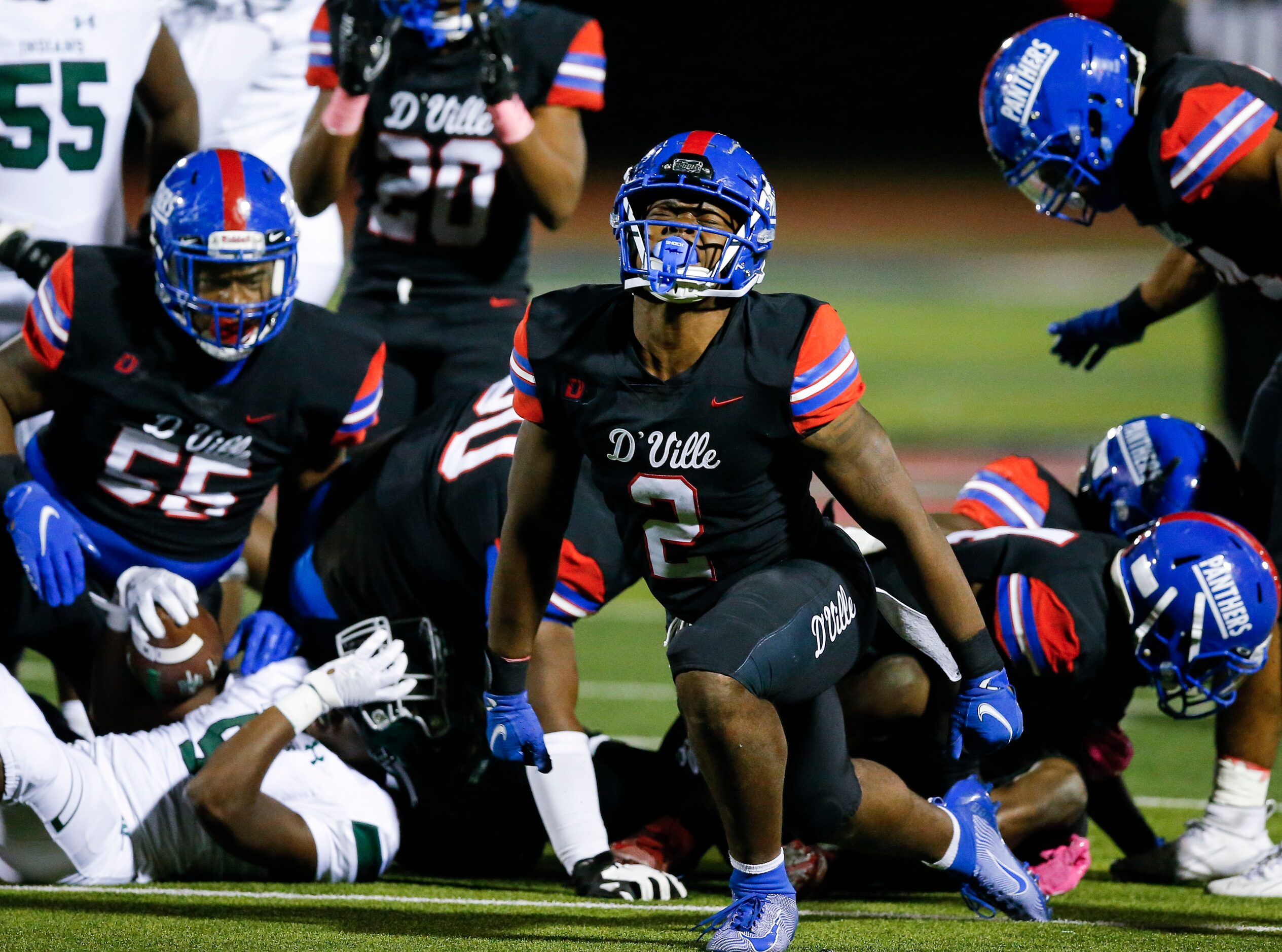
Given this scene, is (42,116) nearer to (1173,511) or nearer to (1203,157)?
(1203,157)

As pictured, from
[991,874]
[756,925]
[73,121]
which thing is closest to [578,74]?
[73,121]

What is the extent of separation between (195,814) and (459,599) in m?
0.84

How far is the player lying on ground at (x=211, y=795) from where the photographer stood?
3584mm

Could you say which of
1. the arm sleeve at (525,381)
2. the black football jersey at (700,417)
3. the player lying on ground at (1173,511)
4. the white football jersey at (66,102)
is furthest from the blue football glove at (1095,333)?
the white football jersey at (66,102)

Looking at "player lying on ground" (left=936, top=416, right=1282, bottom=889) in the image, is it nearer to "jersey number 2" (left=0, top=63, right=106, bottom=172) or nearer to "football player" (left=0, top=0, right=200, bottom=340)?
"football player" (left=0, top=0, right=200, bottom=340)

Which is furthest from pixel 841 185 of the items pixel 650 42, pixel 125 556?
pixel 125 556

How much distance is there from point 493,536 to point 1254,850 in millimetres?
1901

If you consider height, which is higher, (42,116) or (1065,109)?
(1065,109)

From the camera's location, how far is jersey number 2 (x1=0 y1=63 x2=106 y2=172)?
16.3ft

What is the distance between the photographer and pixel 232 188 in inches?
163

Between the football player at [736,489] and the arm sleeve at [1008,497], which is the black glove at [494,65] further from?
the arm sleeve at [1008,497]

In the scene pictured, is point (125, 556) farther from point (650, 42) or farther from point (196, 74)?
point (650, 42)

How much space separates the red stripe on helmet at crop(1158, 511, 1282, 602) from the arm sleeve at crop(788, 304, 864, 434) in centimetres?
122

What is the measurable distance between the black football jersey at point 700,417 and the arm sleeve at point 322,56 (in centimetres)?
192
